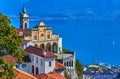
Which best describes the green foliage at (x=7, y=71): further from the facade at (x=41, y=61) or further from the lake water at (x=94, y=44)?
the lake water at (x=94, y=44)

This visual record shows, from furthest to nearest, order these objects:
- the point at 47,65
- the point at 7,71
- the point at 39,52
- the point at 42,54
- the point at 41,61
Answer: the point at 39,52 → the point at 41,61 → the point at 42,54 → the point at 47,65 → the point at 7,71

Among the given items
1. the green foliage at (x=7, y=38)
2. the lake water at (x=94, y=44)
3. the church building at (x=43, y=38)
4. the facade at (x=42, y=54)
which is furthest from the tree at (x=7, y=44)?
the lake water at (x=94, y=44)

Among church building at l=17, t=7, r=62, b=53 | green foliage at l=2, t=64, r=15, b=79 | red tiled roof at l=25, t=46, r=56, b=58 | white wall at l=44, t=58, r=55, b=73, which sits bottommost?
green foliage at l=2, t=64, r=15, b=79

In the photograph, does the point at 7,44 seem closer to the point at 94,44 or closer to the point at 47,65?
the point at 47,65

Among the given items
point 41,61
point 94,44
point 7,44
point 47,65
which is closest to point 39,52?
point 41,61

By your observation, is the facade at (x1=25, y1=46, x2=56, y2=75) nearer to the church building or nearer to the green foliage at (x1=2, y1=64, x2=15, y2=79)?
the church building

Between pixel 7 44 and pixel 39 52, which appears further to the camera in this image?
pixel 39 52

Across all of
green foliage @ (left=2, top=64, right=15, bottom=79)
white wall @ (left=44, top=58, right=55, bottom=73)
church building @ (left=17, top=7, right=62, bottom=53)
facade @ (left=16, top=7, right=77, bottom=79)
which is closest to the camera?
green foliage @ (left=2, top=64, right=15, bottom=79)

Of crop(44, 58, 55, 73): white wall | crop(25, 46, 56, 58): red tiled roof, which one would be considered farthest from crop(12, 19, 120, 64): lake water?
crop(44, 58, 55, 73): white wall

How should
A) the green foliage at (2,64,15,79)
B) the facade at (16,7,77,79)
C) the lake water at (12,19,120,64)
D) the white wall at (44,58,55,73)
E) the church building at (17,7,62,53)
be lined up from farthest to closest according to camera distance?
the lake water at (12,19,120,64)
the church building at (17,7,62,53)
the facade at (16,7,77,79)
the white wall at (44,58,55,73)
the green foliage at (2,64,15,79)

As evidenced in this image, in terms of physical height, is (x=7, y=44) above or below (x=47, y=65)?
below

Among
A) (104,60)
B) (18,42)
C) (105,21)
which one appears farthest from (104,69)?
(105,21)

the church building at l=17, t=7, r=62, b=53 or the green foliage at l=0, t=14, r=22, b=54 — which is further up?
the church building at l=17, t=7, r=62, b=53

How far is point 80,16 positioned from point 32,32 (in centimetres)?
14897
